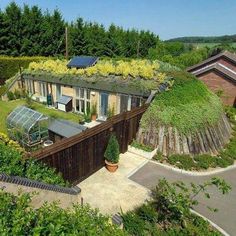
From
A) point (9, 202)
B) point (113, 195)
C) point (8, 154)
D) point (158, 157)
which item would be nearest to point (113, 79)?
point (158, 157)

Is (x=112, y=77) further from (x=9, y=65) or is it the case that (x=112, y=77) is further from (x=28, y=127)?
(x=9, y=65)

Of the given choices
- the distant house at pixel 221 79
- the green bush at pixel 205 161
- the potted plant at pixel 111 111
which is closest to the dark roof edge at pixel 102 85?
the potted plant at pixel 111 111

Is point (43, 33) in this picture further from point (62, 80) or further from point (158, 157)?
point (158, 157)

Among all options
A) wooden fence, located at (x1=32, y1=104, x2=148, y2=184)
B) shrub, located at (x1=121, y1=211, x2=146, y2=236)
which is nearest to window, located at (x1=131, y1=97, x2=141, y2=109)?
wooden fence, located at (x1=32, y1=104, x2=148, y2=184)

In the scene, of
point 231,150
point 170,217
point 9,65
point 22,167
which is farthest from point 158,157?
point 9,65

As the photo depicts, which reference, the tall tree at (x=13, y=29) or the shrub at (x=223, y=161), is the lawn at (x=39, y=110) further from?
the tall tree at (x=13, y=29)

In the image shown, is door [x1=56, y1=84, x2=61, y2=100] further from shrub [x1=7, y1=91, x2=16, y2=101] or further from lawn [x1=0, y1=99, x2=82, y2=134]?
shrub [x1=7, y1=91, x2=16, y2=101]
